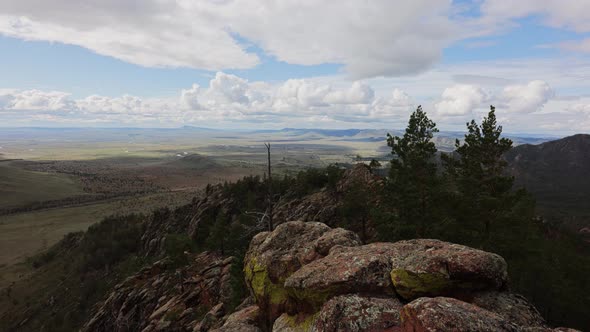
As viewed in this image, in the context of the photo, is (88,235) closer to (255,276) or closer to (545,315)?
(255,276)

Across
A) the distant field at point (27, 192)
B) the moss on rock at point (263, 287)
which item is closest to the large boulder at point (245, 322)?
the moss on rock at point (263, 287)

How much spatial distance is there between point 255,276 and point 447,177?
75.1ft

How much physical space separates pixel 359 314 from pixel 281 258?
658 centimetres

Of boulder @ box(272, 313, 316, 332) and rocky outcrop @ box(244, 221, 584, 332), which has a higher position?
rocky outcrop @ box(244, 221, 584, 332)

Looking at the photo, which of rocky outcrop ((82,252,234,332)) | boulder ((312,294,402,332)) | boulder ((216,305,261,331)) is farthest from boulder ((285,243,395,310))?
rocky outcrop ((82,252,234,332))

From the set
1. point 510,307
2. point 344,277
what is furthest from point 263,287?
point 510,307

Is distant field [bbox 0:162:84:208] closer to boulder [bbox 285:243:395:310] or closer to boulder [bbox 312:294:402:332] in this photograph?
boulder [bbox 285:243:395:310]

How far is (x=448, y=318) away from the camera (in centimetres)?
823

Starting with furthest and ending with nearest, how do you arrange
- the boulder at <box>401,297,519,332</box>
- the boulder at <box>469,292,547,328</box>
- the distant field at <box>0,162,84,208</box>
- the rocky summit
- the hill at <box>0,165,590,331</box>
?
the distant field at <box>0,162,84,208</box>, the hill at <box>0,165,590,331</box>, the boulder at <box>469,292,547,328</box>, the rocky summit, the boulder at <box>401,297,519,332</box>

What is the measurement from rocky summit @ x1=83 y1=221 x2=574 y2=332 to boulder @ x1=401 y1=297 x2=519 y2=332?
0.03 m

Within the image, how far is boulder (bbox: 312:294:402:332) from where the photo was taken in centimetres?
984

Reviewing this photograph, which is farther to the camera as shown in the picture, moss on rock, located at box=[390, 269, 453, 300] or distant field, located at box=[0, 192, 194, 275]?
distant field, located at box=[0, 192, 194, 275]

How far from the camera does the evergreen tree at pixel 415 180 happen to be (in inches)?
1040

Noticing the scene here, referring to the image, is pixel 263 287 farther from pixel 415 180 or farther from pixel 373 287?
pixel 415 180
